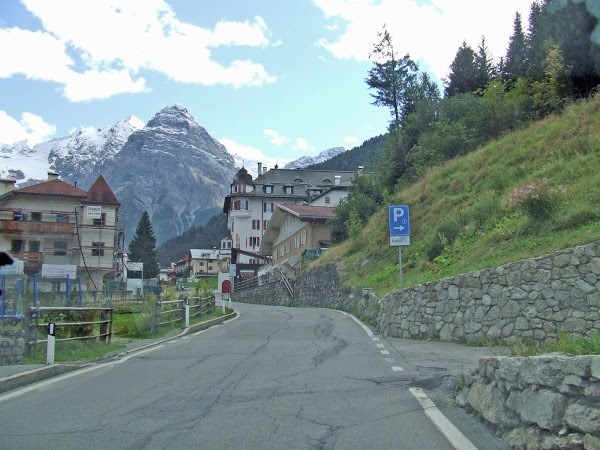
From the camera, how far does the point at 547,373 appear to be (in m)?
5.75

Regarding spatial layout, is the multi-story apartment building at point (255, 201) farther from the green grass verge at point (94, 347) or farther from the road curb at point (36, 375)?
the road curb at point (36, 375)

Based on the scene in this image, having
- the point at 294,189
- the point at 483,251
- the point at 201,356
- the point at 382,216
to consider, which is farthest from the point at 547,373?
the point at 294,189

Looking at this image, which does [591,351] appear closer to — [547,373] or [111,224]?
[547,373]

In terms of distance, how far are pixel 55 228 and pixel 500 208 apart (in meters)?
14.7

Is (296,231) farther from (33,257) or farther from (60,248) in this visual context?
(33,257)

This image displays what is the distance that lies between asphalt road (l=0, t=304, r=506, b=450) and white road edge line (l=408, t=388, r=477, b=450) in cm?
4

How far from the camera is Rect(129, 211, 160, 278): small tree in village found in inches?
3920

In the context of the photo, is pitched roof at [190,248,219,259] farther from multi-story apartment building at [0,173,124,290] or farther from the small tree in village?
multi-story apartment building at [0,173,124,290]

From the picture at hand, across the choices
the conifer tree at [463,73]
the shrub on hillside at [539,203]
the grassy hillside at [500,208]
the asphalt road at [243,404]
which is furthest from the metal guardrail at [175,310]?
the conifer tree at [463,73]

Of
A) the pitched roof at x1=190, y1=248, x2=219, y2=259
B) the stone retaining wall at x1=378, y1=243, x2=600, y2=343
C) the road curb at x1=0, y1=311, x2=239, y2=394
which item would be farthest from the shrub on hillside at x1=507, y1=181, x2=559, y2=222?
the pitched roof at x1=190, y1=248, x2=219, y2=259

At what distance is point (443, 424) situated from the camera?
7.12 m

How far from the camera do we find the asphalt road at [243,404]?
6695 millimetres

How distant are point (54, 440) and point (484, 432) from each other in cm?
460

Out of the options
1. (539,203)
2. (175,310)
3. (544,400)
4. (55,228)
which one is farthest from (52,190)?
(544,400)
